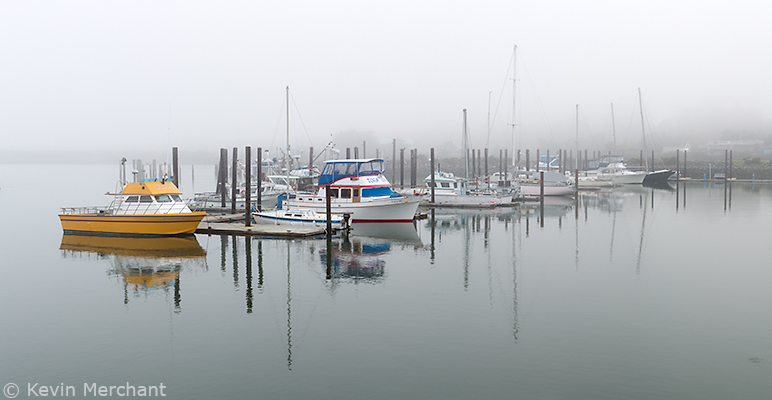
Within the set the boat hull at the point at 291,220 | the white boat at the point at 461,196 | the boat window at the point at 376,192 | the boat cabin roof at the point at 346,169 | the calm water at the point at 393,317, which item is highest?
the boat cabin roof at the point at 346,169

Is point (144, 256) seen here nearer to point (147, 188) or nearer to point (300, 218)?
point (147, 188)

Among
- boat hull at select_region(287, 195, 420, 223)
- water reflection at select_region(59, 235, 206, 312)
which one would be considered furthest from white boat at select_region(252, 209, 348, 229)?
water reflection at select_region(59, 235, 206, 312)

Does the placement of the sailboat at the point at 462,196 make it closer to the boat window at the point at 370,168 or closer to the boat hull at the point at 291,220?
the boat window at the point at 370,168

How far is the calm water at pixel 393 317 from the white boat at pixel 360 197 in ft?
20.5

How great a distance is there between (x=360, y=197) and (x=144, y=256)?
1474cm

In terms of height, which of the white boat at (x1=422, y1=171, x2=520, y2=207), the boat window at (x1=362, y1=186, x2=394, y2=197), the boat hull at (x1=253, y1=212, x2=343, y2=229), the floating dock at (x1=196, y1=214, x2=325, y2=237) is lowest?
the floating dock at (x1=196, y1=214, x2=325, y2=237)

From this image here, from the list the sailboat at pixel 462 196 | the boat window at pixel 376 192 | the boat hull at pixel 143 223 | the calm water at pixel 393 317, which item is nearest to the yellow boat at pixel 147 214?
the boat hull at pixel 143 223

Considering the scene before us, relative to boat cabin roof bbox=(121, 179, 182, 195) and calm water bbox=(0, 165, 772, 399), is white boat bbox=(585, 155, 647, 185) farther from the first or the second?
boat cabin roof bbox=(121, 179, 182, 195)

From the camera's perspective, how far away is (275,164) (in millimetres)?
71000

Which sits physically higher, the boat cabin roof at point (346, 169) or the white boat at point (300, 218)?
the boat cabin roof at point (346, 169)

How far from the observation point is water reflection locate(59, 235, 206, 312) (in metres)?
19.9

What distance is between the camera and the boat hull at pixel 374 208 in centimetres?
3625

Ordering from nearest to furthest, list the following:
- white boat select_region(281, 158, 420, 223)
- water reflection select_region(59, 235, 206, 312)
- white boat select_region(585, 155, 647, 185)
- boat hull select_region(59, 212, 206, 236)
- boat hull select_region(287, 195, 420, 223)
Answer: water reflection select_region(59, 235, 206, 312) → boat hull select_region(59, 212, 206, 236) → boat hull select_region(287, 195, 420, 223) → white boat select_region(281, 158, 420, 223) → white boat select_region(585, 155, 647, 185)

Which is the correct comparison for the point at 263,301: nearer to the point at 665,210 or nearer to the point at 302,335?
the point at 302,335
